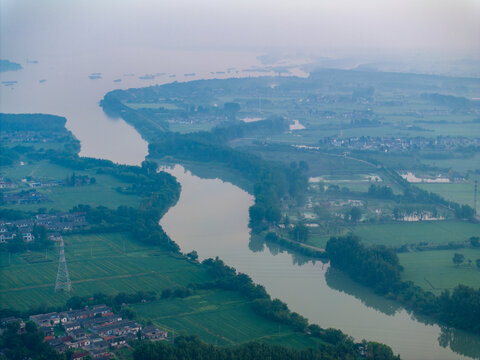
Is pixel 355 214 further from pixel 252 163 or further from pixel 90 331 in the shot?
pixel 90 331

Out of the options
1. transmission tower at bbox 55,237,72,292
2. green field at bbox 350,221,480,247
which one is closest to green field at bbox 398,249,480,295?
green field at bbox 350,221,480,247

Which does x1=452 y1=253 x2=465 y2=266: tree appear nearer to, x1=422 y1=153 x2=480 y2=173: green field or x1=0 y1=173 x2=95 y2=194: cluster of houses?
x1=422 y1=153 x2=480 y2=173: green field

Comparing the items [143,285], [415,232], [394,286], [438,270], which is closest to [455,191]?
[415,232]

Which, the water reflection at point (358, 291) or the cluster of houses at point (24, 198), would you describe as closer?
the water reflection at point (358, 291)

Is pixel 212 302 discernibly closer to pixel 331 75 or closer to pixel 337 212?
pixel 337 212

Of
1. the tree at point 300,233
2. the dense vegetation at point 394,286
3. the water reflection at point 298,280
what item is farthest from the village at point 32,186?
the dense vegetation at point 394,286

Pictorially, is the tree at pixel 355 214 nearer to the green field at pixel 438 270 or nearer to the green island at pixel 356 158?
the green island at pixel 356 158
